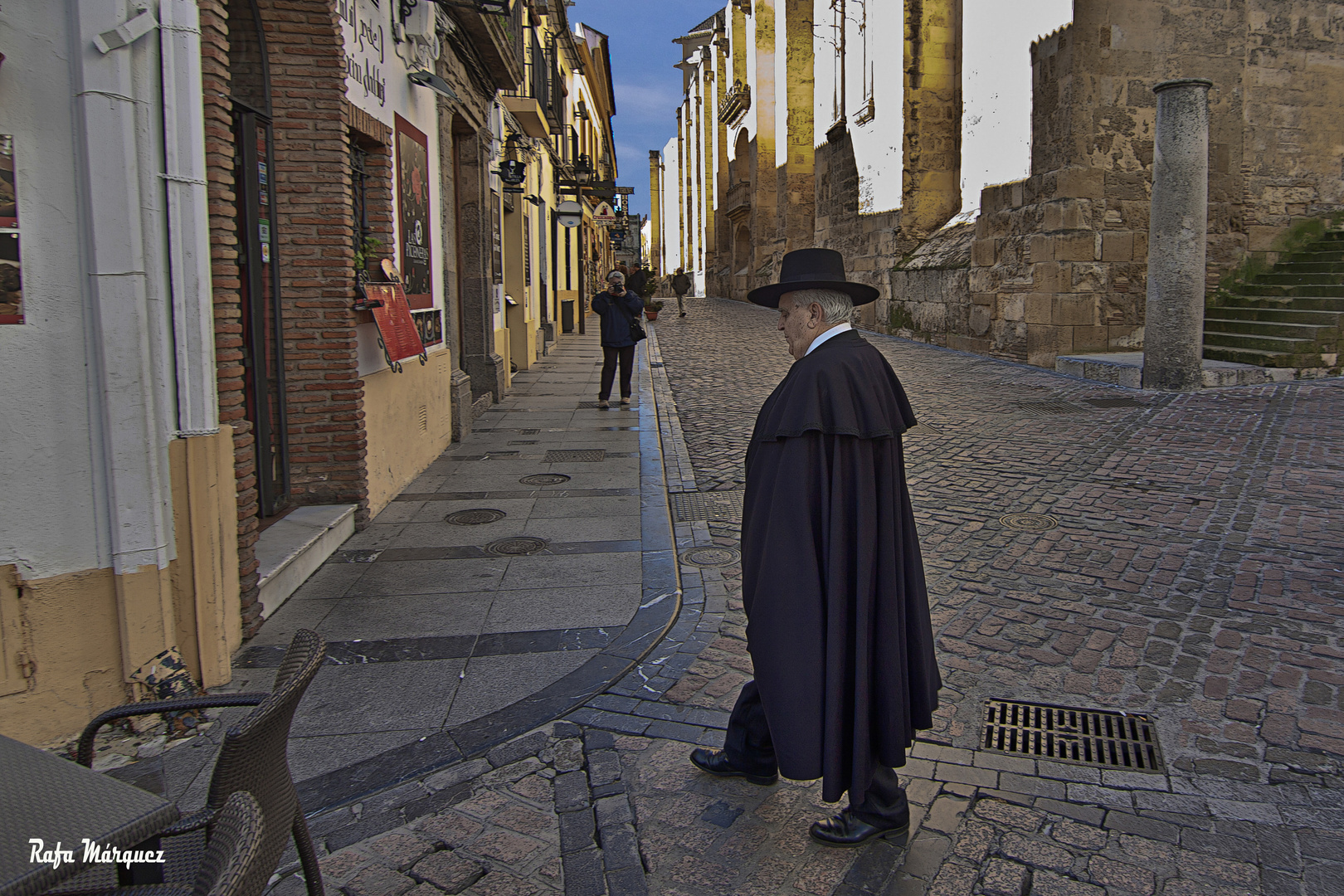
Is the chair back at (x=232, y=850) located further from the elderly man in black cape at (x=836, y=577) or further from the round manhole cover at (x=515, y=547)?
the round manhole cover at (x=515, y=547)

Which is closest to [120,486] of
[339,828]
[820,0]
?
[339,828]

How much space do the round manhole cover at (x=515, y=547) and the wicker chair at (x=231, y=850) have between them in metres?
4.25

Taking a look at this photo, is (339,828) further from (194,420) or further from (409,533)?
(409,533)

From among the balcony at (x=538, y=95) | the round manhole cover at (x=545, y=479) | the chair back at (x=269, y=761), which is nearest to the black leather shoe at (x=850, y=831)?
the chair back at (x=269, y=761)

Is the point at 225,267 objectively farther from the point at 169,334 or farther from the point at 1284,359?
the point at 1284,359

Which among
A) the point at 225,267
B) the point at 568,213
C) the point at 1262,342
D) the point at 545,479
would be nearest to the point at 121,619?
the point at 225,267

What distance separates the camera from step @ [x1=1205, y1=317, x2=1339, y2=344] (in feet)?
37.7

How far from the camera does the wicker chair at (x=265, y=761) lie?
1720 mm

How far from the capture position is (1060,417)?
391 inches

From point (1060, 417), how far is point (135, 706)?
9.37 metres

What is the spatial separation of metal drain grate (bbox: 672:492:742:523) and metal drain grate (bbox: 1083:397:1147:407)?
537cm

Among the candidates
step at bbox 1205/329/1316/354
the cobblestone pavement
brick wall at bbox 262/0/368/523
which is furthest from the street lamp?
the cobblestone pavement

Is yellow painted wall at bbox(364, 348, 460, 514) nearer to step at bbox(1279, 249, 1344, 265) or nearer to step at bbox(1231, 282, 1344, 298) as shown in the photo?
step at bbox(1231, 282, 1344, 298)

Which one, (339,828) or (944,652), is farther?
(944,652)
